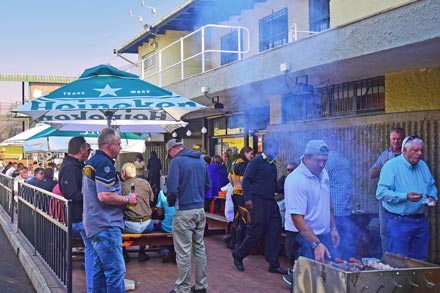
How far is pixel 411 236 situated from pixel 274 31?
6.66m

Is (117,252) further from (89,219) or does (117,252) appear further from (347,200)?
(347,200)

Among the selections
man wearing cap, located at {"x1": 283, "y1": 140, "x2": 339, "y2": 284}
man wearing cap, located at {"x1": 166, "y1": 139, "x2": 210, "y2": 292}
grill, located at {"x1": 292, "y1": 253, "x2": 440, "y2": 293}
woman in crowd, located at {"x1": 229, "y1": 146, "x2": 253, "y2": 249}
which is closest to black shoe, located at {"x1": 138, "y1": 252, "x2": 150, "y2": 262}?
woman in crowd, located at {"x1": 229, "y1": 146, "x2": 253, "y2": 249}

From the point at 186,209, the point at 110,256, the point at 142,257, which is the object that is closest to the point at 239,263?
the point at 142,257

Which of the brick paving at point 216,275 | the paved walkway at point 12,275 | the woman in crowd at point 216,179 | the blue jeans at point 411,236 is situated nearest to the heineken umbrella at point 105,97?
the brick paving at point 216,275

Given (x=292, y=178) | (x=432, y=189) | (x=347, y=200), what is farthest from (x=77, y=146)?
(x=432, y=189)

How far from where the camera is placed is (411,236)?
5.57m

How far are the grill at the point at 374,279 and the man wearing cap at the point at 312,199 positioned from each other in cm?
73

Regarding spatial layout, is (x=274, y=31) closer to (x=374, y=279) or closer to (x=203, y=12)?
(x=203, y=12)

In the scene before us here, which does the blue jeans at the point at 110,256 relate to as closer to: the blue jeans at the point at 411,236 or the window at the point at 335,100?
the blue jeans at the point at 411,236

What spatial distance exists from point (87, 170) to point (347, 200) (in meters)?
3.27

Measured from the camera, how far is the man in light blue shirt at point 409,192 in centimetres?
552

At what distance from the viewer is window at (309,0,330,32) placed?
1026 centimetres

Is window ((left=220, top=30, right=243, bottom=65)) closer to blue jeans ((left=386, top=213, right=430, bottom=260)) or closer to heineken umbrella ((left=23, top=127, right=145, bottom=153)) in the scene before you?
heineken umbrella ((left=23, top=127, right=145, bottom=153))

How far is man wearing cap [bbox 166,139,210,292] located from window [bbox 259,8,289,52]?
5124mm
